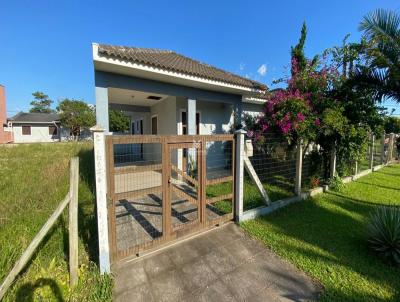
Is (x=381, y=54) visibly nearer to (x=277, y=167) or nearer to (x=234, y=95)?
(x=277, y=167)

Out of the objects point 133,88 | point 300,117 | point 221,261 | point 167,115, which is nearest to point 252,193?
point 300,117

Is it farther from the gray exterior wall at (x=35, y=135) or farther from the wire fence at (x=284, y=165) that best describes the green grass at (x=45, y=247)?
the gray exterior wall at (x=35, y=135)

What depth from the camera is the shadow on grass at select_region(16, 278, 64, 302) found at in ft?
7.33

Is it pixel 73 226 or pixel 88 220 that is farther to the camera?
pixel 88 220

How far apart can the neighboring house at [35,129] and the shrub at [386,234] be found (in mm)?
36089

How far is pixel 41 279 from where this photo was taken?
240 cm

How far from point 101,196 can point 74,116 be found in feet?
105

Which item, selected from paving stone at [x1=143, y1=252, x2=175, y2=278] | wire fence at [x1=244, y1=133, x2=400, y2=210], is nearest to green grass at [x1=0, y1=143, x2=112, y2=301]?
paving stone at [x1=143, y1=252, x2=175, y2=278]

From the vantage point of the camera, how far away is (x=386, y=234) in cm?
310

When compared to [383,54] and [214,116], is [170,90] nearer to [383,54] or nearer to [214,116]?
[214,116]

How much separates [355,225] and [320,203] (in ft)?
3.96

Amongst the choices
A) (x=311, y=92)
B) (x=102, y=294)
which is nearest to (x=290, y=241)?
(x=102, y=294)

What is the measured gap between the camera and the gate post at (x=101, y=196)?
252 cm

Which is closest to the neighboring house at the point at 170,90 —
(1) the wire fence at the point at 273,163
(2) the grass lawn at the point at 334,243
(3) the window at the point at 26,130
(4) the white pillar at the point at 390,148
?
(1) the wire fence at the point at 273,163
